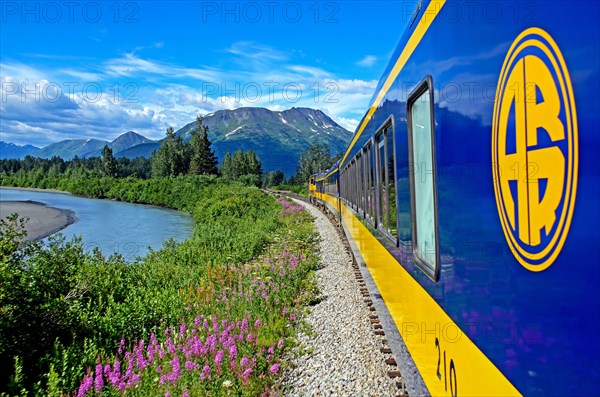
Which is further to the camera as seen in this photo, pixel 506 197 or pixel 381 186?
pixel 381 186

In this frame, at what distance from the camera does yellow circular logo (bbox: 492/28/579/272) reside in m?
1.50

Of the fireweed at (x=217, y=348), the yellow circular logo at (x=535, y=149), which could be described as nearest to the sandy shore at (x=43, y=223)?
the fireweed at (x=217, y=348)

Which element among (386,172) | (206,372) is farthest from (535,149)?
(206,372)

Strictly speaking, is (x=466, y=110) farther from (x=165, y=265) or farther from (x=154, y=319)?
(x=165, y=265)

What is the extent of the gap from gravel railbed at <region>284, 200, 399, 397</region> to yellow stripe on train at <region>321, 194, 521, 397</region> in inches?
34.6

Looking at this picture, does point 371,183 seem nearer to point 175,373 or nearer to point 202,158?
point 175,373

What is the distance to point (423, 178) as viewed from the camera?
353cm

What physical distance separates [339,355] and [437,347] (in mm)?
3300

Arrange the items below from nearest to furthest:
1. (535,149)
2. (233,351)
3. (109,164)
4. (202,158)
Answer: (535,149)
(233,351)
(202,158)
(109,164)

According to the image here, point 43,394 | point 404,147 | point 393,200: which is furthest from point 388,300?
point 43,394

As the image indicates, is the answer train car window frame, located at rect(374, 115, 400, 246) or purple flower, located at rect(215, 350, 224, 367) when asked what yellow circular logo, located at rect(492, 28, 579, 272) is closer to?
train car window frame, located at rect(374, 115, 400, 246)

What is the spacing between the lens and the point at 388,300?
5.70 metres

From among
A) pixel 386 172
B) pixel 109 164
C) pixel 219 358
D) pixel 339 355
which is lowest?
pixel 339 355

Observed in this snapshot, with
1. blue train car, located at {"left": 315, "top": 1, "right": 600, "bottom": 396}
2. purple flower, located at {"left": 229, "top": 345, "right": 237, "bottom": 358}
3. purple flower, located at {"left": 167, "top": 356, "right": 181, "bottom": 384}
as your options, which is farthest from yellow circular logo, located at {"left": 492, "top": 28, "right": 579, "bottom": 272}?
purple flower, located at {"left": 229, "top": 345, "right": 237, "bottom": 358}
